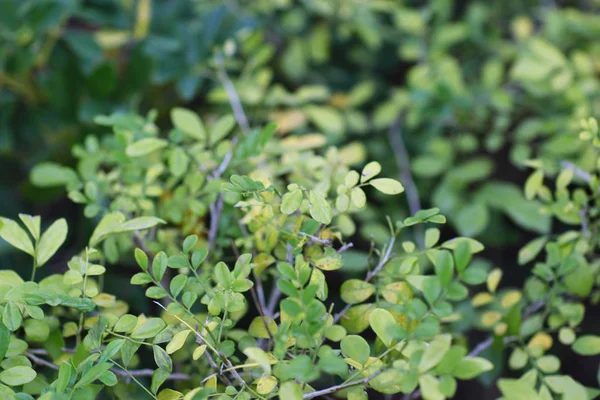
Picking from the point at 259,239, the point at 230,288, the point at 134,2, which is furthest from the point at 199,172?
the point at 134,2

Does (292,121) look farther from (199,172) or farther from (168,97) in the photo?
(199,172)

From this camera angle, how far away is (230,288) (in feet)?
2.11

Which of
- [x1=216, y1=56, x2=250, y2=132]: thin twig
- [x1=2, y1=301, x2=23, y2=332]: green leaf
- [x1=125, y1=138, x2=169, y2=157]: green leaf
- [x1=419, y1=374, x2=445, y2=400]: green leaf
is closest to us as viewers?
[x1=419, y1=374, x2=445, y2=400]: green leaf

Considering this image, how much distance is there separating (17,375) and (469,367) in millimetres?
496

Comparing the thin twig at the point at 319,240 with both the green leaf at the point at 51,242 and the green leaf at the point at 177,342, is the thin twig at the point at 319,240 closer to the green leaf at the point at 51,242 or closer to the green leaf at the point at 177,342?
the green leaf at the point at 177,342

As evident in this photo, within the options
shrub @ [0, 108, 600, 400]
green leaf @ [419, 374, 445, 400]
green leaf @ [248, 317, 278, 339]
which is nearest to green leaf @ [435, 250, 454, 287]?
shrub @ [0, 108, 600, 400]

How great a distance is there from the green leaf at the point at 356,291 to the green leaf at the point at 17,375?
0.39m

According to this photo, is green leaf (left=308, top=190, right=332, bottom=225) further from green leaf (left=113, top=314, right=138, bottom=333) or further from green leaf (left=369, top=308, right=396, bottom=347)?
green leaf (left=113, top=314, right=138, bottom=333)

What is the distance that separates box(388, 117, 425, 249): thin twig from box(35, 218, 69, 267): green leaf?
850mm

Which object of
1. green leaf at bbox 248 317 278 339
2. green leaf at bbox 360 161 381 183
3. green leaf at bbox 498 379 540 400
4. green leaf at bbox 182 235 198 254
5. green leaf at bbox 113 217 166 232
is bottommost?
green leaf at bbox 498 379 540 400

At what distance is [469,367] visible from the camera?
539 mm

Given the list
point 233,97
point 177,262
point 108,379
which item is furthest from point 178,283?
point 233,97

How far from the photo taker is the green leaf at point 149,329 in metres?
0.65

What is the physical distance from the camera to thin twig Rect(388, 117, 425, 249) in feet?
4.56
